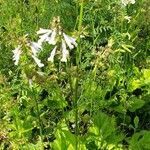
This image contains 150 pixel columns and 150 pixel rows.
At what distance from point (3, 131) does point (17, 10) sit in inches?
60.2

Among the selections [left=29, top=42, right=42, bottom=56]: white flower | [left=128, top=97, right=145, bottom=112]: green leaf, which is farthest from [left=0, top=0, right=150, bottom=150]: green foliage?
[left=29, top=42, right=42, bottom=56]: white flower

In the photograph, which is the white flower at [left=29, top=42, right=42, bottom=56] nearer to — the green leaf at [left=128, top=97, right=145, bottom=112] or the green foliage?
the green foliage

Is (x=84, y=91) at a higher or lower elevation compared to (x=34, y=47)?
lower

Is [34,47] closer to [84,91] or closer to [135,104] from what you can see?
[84,91]

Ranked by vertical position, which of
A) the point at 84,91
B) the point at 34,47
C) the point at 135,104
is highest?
the point at 34,47

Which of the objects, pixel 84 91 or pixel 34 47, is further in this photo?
pixel 84 91

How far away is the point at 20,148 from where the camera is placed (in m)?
2.54

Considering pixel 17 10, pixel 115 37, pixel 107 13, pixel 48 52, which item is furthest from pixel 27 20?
pixel 115 37

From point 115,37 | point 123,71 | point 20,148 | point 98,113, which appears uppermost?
point 115,37

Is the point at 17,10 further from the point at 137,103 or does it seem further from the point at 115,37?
the point at 137,103

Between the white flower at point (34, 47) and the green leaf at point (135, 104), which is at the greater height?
the white flower at point (34, 47)

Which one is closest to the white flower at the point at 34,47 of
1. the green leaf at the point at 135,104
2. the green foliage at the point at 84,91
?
the green foliage at the point at 84,91

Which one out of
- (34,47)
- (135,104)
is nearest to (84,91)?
(135,104)

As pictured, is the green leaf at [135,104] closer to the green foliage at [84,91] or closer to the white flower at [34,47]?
the green foliage at [84,91]
